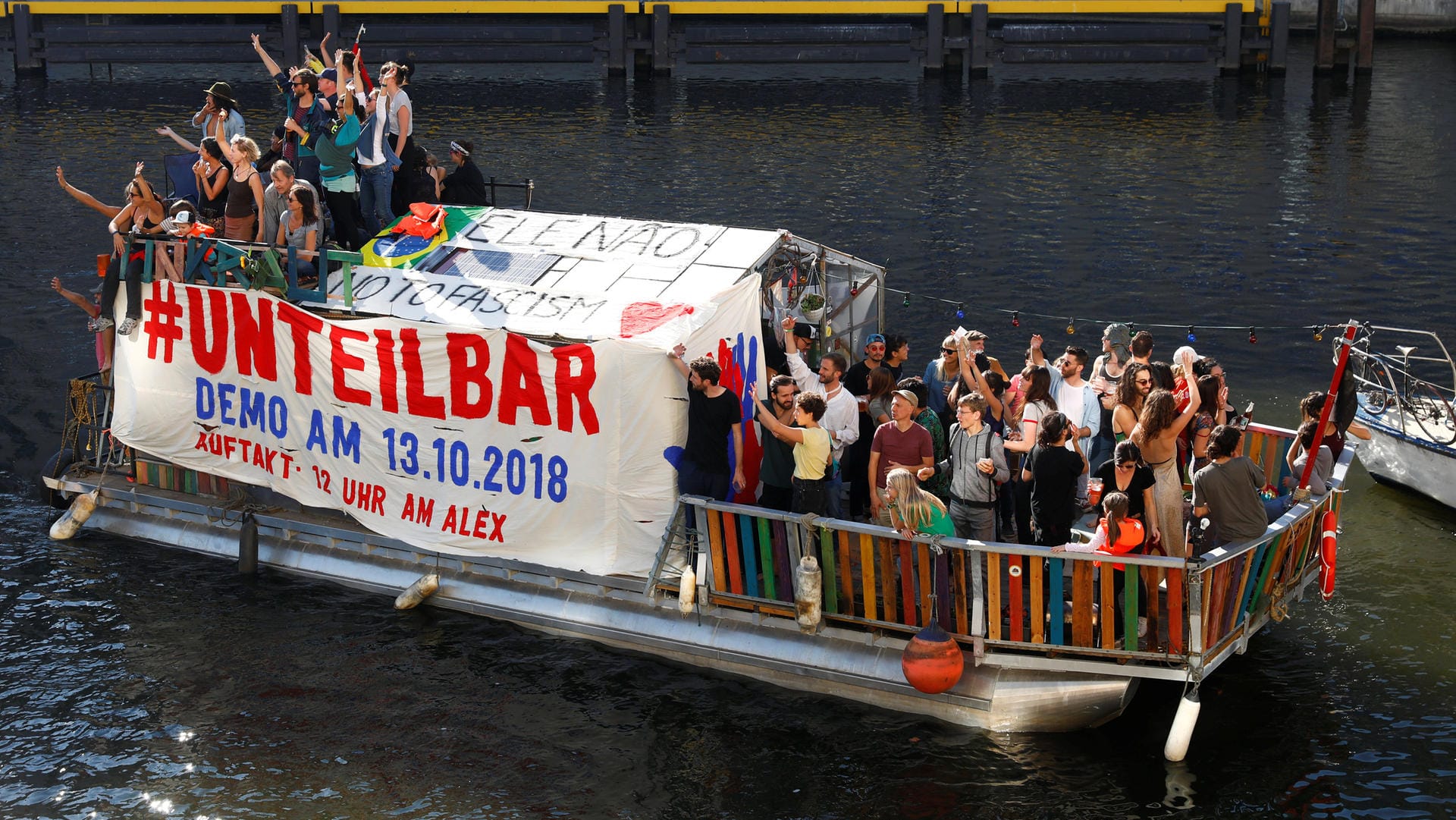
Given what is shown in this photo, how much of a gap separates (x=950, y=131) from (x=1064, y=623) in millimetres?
29497

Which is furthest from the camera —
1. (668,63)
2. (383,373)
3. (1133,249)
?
(668,63)

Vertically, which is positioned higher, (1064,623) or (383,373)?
(383,373)

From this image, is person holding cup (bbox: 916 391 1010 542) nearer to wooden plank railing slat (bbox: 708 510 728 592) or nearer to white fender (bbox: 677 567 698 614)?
wooden plank railing slat (bbox: 708 510 728 592)

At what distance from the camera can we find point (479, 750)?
42.0 ft

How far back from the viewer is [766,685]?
13633 millimetres

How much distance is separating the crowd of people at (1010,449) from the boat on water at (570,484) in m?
0.33

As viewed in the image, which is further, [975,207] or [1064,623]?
[975,207]

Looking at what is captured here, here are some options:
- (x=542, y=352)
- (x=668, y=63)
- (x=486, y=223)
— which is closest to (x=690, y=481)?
(x=542, y=352)

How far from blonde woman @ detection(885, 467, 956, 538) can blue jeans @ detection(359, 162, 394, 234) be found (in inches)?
293

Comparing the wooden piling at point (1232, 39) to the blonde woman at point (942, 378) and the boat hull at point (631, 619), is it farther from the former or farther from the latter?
the boat hull at point (631, 619)

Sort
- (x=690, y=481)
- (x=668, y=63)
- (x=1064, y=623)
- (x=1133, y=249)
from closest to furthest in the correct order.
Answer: (x=1064, y=623) → (x=690, y=481) → (x=1133, y=249) → (x=668, y=63)

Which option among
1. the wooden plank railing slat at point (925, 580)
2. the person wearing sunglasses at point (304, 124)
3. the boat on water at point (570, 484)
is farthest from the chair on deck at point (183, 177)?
the wooden plank railing slat at point (925, 580)

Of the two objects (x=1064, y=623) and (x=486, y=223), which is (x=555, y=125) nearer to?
(x=486, y=223)

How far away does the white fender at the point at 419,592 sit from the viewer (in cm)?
1485
